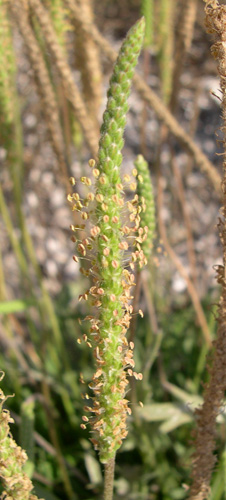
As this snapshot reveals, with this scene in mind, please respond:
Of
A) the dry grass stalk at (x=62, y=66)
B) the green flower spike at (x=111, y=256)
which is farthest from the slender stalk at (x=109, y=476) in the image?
the dry grass stalk at (x=62, y=66)

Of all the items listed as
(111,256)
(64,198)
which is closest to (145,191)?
(111,256)

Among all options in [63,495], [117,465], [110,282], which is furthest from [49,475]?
[110,282]

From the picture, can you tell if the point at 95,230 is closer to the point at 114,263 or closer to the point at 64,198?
the point at 114,263

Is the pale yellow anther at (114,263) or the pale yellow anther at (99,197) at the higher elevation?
the pale yellow anther at (99,197)

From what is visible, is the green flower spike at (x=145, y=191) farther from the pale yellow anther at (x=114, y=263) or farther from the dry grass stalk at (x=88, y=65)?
the dry grass stalk at (x=88, y=65)

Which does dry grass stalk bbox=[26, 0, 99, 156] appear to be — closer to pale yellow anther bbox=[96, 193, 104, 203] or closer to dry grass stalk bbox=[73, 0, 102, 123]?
dry grass stalk bbox=[73, 0, 102, 123]

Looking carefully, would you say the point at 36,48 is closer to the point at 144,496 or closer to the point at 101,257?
the point at 101,257
